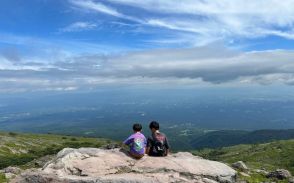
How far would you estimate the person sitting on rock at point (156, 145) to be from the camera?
31.9m

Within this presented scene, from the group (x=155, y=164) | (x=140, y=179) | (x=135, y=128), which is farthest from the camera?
(x=135, y=128)

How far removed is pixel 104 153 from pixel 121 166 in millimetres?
1933

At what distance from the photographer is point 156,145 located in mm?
32000

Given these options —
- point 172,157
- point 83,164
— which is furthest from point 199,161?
point 83,164

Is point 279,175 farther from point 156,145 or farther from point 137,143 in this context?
point 137,143

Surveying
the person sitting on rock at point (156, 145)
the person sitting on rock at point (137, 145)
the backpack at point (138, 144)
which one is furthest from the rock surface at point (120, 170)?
the person sitting on rock at point (156, 145)

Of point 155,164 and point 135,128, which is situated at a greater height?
point 135,128

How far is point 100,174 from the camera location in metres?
28.6

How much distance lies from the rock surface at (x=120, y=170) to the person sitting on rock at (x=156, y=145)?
1.07 metres

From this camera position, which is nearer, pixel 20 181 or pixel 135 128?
pixel 20 181

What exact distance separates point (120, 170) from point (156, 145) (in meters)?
4.03

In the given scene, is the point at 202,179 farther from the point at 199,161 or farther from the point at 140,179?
the point at 140,179

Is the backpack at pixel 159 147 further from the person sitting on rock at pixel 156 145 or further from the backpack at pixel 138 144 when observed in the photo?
the backpack at pixel 138 144

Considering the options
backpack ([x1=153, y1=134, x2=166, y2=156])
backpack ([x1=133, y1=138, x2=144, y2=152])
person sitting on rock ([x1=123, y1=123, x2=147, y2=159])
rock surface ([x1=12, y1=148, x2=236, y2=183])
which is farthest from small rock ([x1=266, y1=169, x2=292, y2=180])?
backpack ([x1=133, y1=138, x2=144, y2=152])
